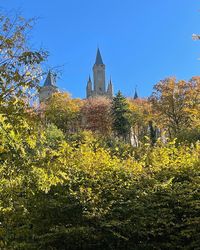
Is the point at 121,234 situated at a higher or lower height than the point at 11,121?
lower

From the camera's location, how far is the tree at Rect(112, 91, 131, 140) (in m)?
46.2

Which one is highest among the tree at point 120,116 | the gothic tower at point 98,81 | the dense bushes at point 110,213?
the gothic tower at point 98,81

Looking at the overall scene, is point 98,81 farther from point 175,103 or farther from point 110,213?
point 110,213

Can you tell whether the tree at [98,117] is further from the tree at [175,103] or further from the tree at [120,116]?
the tree at [175,103]

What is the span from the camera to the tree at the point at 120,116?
1817 inches

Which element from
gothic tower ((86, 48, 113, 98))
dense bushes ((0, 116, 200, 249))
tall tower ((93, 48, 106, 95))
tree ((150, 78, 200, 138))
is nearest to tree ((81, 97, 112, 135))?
tree ((150, 78, 200, 138))

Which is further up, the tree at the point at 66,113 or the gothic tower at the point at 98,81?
the gothic tower at the point at 98,81

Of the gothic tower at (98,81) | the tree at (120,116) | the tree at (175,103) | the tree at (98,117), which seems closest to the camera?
the tree at (175,103)

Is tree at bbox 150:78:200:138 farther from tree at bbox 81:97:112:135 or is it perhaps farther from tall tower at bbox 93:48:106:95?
tall tower at bbox 93:48:106:95

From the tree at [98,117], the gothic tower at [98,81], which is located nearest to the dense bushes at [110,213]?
the tree at [98,117]

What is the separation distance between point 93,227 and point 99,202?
0.54 meters

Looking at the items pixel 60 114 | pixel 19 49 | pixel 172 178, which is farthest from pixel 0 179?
pixel 60 114

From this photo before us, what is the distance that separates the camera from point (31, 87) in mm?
4840

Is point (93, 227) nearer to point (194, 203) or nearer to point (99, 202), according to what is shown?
point (99, 202)
